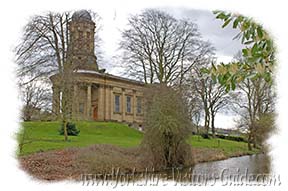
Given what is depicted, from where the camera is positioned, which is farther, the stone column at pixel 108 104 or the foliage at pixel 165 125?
the stone column at pixel 108 104

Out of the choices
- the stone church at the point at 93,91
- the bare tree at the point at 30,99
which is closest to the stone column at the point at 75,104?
the stone church at the point at 93,91

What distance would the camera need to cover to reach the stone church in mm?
8047

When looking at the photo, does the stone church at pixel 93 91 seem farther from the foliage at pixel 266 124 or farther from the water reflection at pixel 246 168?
the foliage at pixel 266 124

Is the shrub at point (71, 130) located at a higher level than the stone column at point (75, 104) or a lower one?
lower

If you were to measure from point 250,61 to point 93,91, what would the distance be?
10197 mm

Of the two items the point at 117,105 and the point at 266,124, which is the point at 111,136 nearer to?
the point at 117,105

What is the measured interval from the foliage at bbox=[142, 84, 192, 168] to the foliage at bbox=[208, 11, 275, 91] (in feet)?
24.6

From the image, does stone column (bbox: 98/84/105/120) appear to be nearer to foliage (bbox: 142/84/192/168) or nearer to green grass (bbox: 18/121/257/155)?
green grass (bbox: 18/121/257/155)

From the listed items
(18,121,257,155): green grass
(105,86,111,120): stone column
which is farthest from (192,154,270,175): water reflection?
(105,86,111,120): stone column

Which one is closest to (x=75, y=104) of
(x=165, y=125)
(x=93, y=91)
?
(x=93, y=91)

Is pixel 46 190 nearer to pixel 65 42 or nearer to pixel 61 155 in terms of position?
pixel 61 155

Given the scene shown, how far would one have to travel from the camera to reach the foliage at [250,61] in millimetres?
900

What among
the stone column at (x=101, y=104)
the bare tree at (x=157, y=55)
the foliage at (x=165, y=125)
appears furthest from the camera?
the stone column at (x=101, y=104)

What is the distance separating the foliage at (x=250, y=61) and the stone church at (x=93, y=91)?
5.08 metres
